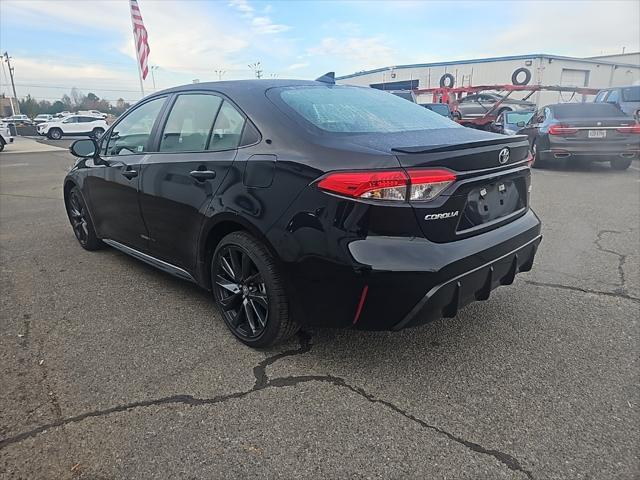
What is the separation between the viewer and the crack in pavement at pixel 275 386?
2.07 m

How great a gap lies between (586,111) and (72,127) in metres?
32.1

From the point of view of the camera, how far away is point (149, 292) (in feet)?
12.6

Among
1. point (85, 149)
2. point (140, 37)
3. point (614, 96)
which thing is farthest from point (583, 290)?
point (140, 37)

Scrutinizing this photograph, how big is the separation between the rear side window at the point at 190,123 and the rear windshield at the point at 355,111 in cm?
54

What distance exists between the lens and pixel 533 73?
29.8m

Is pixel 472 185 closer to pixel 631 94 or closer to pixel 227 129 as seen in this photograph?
pixel 227 129

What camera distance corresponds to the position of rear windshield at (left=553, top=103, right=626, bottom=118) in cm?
1025

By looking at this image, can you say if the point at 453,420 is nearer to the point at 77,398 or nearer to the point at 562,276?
the point at 77,398

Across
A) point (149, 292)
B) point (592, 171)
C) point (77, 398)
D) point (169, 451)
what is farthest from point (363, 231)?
point (592, 171)

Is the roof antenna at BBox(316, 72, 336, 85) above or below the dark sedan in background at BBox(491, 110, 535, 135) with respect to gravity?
above

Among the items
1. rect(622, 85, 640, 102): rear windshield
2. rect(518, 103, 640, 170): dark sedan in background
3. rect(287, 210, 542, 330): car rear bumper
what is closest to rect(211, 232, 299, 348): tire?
rect(287, 210, 542, 330): car rear bumper

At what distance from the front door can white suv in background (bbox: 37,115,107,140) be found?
100ft

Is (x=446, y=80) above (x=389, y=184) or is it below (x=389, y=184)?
above

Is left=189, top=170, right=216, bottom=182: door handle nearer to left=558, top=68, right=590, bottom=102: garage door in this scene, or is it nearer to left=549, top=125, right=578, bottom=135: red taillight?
left=549, top=125, right=578, bottom=135: red taillight
